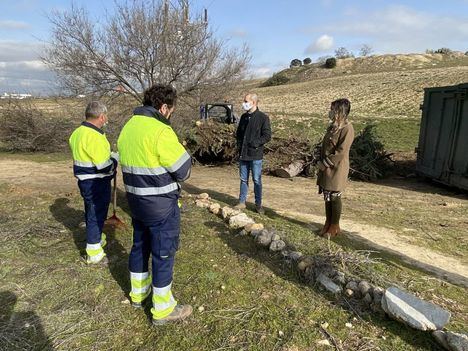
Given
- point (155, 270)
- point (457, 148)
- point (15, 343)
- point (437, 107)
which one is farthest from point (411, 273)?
point (437, 107)

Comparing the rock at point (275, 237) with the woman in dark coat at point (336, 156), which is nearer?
the rock at point (275, 237)

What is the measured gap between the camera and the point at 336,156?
506 centimetres

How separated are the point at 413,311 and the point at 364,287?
556mm

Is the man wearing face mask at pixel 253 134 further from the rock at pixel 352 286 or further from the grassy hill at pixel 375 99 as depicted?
the grassy hill at pixel 375 99

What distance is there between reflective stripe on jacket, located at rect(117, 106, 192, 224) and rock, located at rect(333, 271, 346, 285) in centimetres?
183

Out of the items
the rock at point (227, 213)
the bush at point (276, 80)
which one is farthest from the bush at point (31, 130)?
the bush at point (276, 80)

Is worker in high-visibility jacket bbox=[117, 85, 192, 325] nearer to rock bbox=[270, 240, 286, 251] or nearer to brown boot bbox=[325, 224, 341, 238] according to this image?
rock bbox=[270, 240, 286, 251]

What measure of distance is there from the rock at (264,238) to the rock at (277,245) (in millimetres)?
139

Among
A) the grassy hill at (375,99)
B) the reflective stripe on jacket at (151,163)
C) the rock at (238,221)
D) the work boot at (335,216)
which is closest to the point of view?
the reflective stripe on jacket at (151,163)

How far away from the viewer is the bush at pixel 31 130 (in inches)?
564

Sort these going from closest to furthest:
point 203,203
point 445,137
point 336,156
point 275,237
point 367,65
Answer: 1. point 275,237
2. point 336,156
3. point 203,203
4. point 445,137
5. point 367,65

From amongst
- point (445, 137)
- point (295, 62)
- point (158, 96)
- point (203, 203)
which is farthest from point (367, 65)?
point (158, 96)

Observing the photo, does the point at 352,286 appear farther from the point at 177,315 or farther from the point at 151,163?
the point at 151,163

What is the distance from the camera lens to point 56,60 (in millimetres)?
13453
